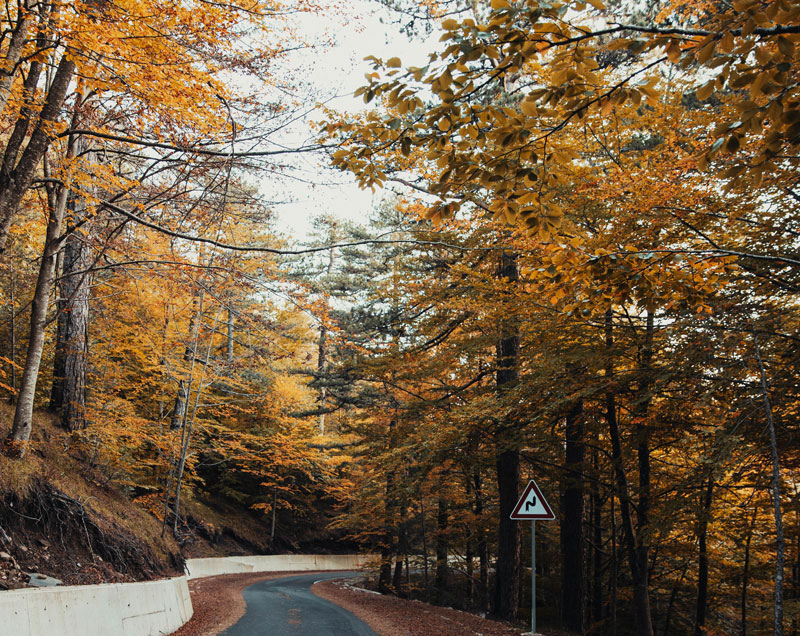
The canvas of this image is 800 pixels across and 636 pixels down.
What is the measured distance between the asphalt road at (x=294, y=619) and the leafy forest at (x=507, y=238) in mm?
2958

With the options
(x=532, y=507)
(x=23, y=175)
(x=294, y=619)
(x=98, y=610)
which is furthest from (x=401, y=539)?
(x=23, y=175)

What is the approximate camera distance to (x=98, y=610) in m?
5.72

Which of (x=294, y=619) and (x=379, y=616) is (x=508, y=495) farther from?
(x=294, y=619)

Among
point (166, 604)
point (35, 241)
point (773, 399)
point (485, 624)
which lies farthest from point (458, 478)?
point (35, 241)

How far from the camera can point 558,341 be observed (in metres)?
9.97

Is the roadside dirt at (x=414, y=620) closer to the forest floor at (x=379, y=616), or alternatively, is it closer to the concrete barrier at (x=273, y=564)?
the forest floor at (x=379, y=616)

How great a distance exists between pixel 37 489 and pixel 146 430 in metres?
7.39

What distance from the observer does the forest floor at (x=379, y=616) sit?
921cm

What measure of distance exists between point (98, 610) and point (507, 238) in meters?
8.31

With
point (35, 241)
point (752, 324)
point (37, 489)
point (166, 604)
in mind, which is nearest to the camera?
point (752, 324)

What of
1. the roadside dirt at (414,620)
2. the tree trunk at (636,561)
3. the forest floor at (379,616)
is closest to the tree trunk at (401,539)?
the forest floor at (379,616)

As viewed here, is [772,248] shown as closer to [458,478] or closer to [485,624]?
[485,624]

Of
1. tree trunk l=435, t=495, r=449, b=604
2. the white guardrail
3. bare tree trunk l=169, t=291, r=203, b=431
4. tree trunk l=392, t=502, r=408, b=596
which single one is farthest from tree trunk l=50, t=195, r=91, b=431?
tree trunk l=435, t=495, r=449, b=604

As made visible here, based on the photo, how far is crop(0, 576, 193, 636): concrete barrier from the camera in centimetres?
425
